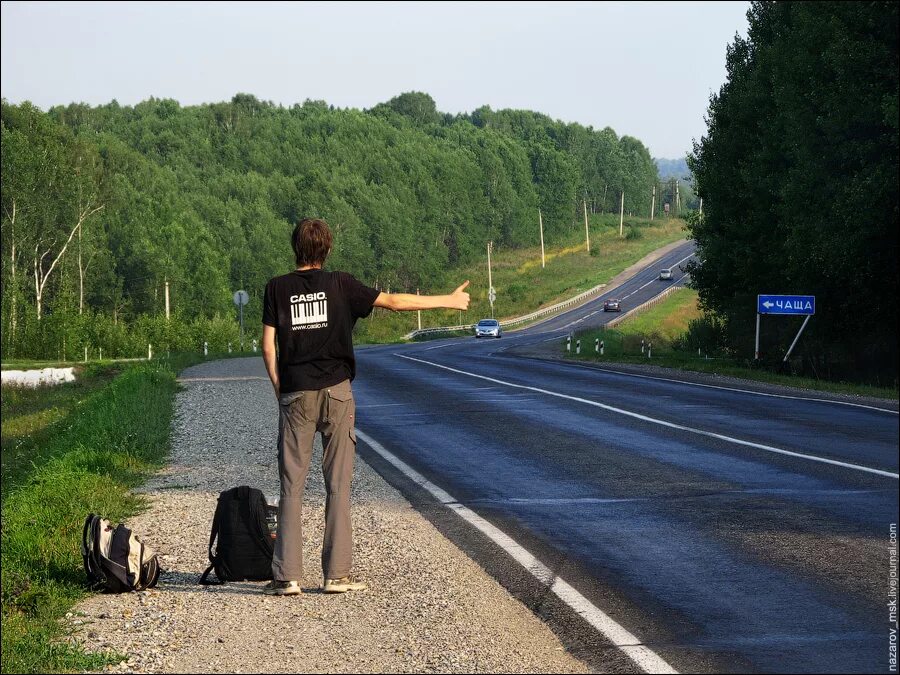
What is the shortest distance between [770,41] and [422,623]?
37.8 meters

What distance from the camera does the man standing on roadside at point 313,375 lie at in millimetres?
6430

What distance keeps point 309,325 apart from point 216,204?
11402 centimetres

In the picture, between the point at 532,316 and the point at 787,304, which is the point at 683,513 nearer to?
the point at 787,304

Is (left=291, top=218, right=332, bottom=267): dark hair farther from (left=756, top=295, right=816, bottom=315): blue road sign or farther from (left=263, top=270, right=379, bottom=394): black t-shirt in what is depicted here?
(left=756, top=295, right=816, bottom=315): blue road sign

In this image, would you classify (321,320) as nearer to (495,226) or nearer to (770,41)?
(770,41)

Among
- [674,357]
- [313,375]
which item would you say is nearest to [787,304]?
[674,357]

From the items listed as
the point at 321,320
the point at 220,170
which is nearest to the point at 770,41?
the point at 321,320

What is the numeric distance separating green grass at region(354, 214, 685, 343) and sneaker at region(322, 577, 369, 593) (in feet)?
261

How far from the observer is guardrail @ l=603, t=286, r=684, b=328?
91.4 m

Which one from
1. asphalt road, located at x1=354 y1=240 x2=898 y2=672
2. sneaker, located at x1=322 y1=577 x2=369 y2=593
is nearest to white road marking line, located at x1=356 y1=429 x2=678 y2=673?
asphalt road, located at x1=354 y1=240 x2=898 y2=672

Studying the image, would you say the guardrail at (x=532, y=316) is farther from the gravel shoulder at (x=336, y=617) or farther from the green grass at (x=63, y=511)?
the gravel shoulder at (x=336, y=617)

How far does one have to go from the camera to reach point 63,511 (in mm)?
9680

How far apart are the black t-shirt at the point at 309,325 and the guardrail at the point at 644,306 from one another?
8313 centimetres

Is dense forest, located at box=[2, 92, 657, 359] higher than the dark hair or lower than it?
higher
